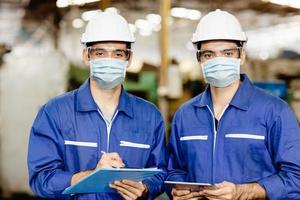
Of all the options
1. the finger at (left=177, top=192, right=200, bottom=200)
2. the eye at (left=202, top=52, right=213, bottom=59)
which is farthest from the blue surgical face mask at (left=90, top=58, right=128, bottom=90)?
the finger at (left=177, top=192, right=200, bottom=200)

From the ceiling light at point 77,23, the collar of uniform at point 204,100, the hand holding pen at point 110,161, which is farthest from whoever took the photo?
the ceiling light at point 77,23

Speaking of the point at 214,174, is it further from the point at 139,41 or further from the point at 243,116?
the point at 139,41

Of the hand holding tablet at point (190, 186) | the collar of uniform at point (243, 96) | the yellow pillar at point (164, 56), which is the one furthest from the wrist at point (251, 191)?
the yellow pillar at point (164, 56)

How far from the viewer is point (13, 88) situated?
711 cm

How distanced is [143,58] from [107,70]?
4646mm

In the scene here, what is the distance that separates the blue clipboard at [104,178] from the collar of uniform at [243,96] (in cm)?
54

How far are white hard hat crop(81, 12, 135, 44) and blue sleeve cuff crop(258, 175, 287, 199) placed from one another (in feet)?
2.95

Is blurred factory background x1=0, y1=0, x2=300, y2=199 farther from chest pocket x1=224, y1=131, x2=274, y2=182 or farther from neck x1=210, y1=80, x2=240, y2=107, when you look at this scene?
chest pocket x1=224, y1=131, x2=274, y2=182

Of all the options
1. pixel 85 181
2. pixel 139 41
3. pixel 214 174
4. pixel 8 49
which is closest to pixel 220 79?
pixel 214 174

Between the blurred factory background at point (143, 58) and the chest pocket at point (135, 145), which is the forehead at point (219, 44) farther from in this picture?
the blurred factory background at point (143, 58)

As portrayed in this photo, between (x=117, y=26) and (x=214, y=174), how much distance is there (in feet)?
2.70

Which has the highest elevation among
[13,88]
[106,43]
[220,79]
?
[106,43]

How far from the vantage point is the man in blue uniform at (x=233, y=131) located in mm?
2412

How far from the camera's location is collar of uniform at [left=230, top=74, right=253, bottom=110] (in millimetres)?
2535
